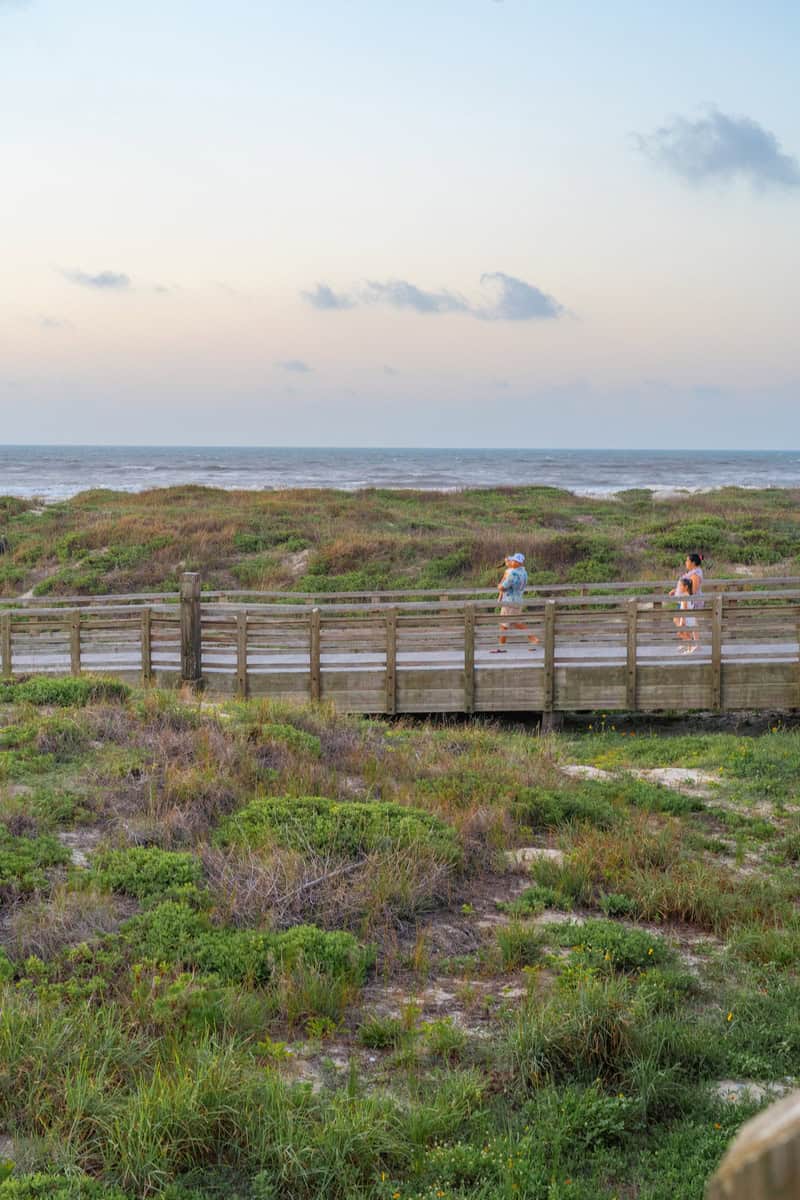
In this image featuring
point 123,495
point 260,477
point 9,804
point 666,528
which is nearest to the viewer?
point 9,804

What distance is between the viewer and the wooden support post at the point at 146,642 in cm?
1611

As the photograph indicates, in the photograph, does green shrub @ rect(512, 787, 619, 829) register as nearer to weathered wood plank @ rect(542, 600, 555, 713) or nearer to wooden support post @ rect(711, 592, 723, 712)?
weathered wood plank @ rect(542, 600, 555, 713)

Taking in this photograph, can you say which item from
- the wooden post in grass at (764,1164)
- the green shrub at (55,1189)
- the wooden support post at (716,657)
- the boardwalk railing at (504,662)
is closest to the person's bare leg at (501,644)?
the boardwalk railing at (504,662)

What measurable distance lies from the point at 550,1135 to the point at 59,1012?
2.37m

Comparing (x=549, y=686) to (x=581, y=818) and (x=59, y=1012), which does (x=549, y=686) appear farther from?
(x=59, y=1012)

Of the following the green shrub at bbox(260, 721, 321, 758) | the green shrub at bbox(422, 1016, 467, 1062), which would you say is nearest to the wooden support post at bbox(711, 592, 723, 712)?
the green shrub at bbox(260, 721, 321, 758)

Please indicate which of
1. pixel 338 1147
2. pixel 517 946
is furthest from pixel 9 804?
pixel 338 1147

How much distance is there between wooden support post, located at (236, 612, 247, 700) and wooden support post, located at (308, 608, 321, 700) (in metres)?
0.99

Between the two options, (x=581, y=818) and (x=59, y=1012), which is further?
(x=581, y=818)

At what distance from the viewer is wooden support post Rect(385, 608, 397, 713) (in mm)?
15227

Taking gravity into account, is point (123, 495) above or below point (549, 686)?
above

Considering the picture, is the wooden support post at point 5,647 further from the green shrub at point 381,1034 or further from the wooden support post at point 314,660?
the green shrub at point 381,1034

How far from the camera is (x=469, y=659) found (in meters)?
15.2

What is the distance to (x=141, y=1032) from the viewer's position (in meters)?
4.99
